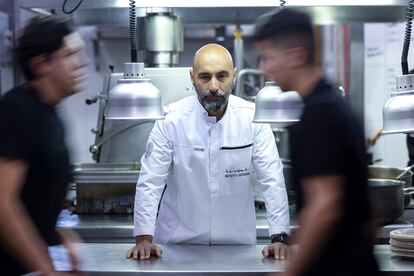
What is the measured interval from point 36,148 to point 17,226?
0.22m

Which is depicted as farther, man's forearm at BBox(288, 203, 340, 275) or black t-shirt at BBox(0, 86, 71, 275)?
black t-shirt at BBox(0, 86, 71, 275)

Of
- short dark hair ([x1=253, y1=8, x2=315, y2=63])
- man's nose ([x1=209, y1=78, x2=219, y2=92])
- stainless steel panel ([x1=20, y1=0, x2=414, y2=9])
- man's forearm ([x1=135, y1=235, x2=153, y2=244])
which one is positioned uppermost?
stainless steel panel ([x1=20, y1=0, x2=414, y2=9])

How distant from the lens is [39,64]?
212 centimetres

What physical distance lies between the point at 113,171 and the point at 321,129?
196 centimetres

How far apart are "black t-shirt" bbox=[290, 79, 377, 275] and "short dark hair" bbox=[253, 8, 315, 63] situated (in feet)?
0.36

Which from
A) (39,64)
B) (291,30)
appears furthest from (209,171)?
(291,30)

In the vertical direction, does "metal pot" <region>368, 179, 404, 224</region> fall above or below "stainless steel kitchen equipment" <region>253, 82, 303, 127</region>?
below

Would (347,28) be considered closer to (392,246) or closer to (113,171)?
(113,171)

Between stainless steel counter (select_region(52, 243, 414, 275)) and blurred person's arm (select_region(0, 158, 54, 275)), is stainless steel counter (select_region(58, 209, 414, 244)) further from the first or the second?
blurred person's arm (select_region(0, 158, 54, 275))

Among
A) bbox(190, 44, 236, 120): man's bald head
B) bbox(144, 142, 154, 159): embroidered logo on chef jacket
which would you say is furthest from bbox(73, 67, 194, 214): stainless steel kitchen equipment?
bbox(190, 44, 236, 120): man's bald head

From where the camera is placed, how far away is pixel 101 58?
6066 millimetres

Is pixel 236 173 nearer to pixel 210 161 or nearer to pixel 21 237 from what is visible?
pixel 210 161

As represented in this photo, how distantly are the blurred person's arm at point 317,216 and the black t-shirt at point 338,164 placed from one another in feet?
0.09

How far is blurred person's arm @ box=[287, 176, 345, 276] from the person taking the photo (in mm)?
1808
